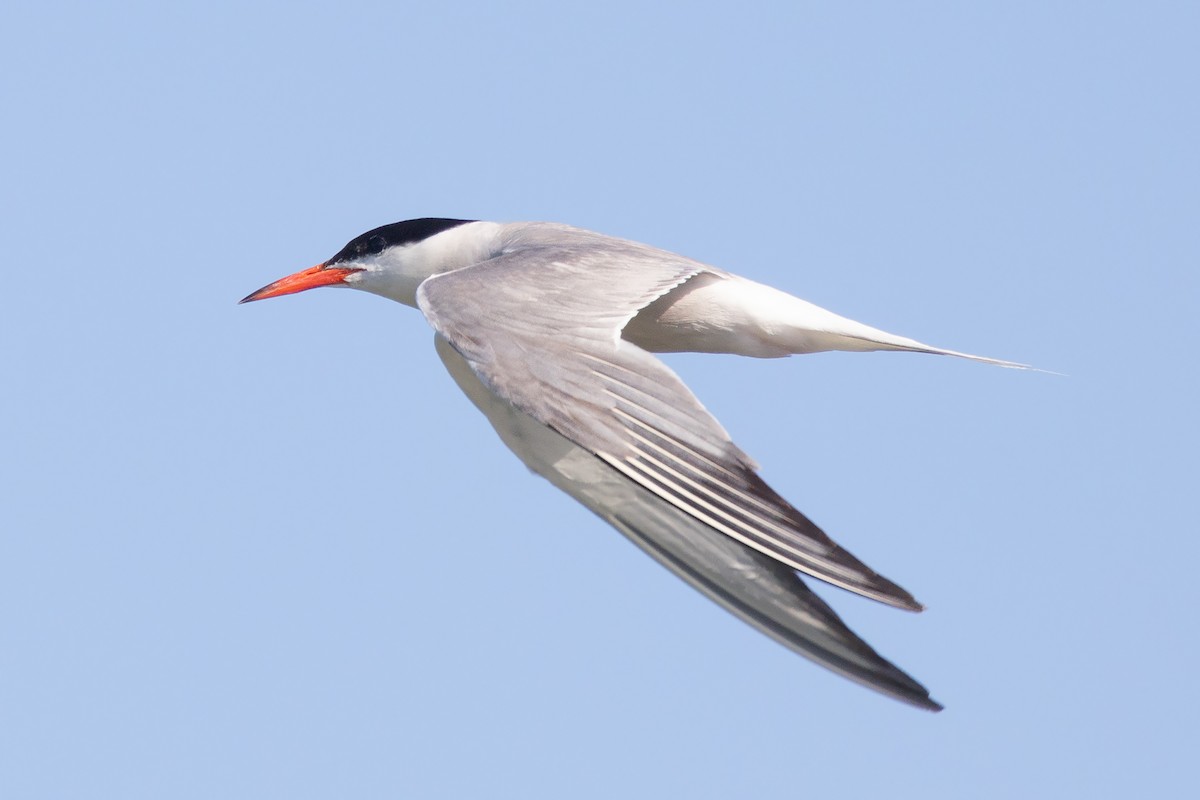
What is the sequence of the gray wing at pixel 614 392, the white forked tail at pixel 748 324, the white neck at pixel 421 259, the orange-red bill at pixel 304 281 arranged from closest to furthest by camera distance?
1. the gray wing at pixel 614 392
2. the white forked tail at pixel 748 324
3. the white neck at pixel 421 259
4. the orange-red bill at pixel 304 281

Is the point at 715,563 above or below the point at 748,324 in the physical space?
below

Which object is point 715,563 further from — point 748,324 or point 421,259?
point 421,259

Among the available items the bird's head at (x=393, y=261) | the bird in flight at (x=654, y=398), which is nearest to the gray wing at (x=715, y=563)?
the bird in flight at (x=654, y=398)

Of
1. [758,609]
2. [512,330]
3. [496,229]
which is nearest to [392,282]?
[496,229]

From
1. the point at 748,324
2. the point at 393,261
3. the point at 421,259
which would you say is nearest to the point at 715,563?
Answer: the point at 748,324

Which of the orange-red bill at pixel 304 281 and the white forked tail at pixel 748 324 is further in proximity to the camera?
the orange-red bill at pixel 304 281

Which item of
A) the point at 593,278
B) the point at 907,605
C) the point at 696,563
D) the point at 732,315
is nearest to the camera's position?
the point at 907,605

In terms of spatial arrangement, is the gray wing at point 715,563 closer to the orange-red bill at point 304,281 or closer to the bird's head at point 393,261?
the bird's head at point 393,261

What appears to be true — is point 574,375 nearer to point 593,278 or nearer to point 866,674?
point 593,278
